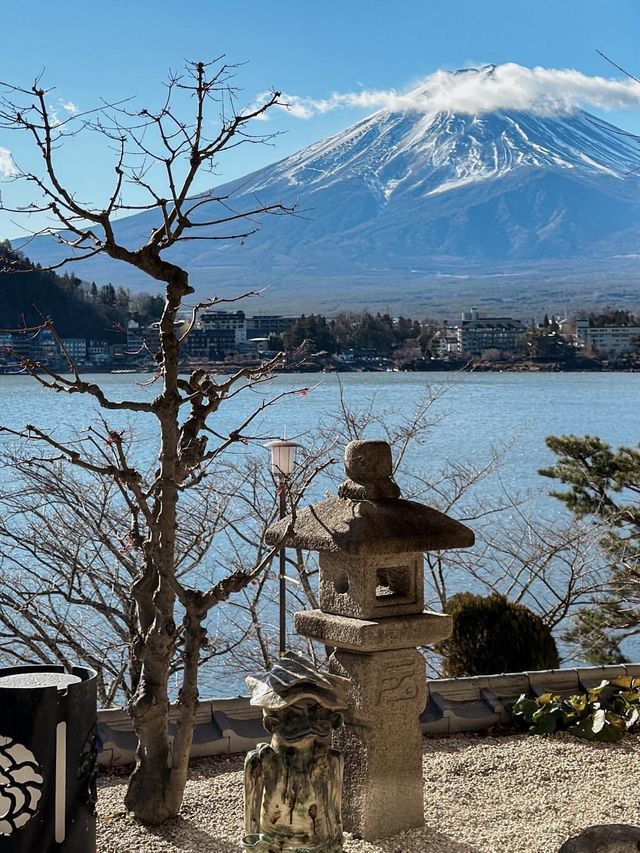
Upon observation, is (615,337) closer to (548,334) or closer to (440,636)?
(548,334)

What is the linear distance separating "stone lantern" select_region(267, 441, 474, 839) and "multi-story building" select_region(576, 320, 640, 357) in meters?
39.5

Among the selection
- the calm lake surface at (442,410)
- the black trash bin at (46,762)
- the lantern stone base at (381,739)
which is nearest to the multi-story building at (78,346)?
the calm lake surface at (442,410)

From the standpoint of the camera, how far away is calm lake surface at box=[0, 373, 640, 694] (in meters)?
22.0

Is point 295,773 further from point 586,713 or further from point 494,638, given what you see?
point 494,638

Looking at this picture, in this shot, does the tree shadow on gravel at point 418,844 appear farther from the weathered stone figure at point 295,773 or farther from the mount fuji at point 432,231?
the mount fuji at point 432,231

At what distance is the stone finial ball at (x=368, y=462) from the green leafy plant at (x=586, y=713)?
8.41 feet

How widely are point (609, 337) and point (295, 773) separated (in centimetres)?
4327

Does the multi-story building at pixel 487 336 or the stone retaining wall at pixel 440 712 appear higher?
the multi-story building at pixel 487 336

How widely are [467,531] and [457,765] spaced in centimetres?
182

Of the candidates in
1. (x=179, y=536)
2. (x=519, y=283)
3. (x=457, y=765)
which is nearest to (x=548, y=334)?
(x=179, y=536)

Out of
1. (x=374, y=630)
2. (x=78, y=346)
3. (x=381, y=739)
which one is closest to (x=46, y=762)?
(x=374, y=630)

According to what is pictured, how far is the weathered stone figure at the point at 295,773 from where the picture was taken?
13.1 feet

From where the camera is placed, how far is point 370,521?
4.94 metres

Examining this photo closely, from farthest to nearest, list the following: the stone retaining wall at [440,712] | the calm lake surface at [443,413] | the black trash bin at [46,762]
A: the calm lake surface at [443,413] < the stone retaining wall at [440,712] < the black trash bin at [46,762]
